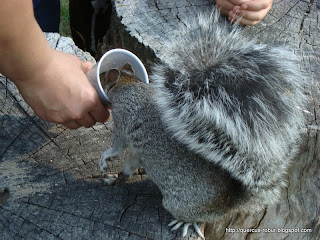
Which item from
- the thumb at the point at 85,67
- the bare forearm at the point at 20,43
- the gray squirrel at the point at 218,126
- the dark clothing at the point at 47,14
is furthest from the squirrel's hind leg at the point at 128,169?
the dark clothing at the point at 47,14

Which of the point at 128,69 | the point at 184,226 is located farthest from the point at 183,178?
the point at 128,69

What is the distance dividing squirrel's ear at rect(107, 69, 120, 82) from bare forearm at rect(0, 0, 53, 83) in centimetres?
28

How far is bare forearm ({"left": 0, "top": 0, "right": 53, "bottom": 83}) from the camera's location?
942 mm

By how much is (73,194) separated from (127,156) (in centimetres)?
21

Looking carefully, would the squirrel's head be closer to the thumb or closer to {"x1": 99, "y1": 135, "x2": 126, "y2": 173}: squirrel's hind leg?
the thumb

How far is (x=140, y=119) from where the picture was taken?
51.1 inches

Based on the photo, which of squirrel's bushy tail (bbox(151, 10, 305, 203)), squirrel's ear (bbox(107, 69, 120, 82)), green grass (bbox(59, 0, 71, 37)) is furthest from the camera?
green grass (bbox(59, 0, 71, 37))

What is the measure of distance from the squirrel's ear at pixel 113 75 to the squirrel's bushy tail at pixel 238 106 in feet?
0.68

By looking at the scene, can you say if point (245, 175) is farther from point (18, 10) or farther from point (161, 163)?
point (18, 10)

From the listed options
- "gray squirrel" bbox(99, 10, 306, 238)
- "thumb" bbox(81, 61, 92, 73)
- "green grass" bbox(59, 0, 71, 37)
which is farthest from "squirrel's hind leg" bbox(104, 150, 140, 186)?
"green grass" bbox(59, 0, 71, 37)

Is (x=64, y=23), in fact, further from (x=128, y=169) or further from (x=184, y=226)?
(x=184, y=226)

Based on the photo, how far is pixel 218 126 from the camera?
108cm

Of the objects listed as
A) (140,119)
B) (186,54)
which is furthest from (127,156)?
(186,54)

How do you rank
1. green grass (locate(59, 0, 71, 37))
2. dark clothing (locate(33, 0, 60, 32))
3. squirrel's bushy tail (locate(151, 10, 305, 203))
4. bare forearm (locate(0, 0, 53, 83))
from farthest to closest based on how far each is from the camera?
green grass (locate(59, 0, 71, 37)), dark clothing (locate(33, 0, 60, 32)), squirrel's bushy tail (locate(151, 10, 305, 203)), bare forearm (locate(0, 0, 53, 83))
